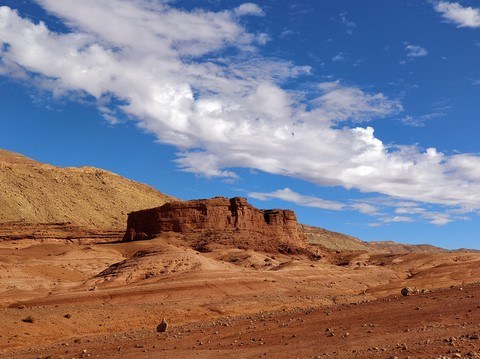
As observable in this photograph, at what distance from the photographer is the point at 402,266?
2392 inches

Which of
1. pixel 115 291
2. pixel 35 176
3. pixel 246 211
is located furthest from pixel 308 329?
pixel 35 176

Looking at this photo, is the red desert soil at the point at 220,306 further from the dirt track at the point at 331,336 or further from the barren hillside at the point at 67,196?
the barren hillside at the point at 67,196

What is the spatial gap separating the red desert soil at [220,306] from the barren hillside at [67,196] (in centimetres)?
2532

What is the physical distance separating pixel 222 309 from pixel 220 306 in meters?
0.37

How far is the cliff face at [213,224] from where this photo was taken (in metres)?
63.3

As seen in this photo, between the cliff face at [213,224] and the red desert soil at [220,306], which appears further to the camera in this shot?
the cliff face at [213,224]

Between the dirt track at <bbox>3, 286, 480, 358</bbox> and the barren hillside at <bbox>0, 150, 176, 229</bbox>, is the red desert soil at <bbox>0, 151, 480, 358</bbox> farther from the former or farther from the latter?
the barren hillside at <bbox>0, 150, 176, 229</bbox>

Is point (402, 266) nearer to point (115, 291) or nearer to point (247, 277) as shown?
point (247, 277)

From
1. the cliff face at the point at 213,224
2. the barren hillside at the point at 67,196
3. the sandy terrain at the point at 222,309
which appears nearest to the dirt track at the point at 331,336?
the sandy terrain at the point at 222,309

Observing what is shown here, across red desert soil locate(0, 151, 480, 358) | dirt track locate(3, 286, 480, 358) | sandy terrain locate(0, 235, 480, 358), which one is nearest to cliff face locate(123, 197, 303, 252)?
red desert soil locate(0, 151, 480, 358)

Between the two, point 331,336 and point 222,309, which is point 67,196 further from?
point 331,336

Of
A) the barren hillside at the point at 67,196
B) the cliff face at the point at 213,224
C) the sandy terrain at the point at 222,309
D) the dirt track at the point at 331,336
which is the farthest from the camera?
the barren hillside at the point at 67,196

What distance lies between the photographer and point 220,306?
96.4 feet

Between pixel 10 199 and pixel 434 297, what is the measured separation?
3555 inches
